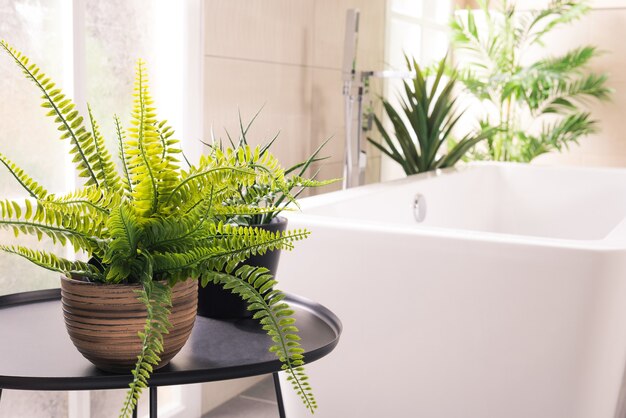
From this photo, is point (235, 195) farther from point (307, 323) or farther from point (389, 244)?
point (389, 244)

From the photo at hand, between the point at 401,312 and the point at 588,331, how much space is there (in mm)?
399

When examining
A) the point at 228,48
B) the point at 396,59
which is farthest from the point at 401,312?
the point at 396,59

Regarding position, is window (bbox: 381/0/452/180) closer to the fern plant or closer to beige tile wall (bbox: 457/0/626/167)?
beige tile wall (bbox: 457/0/626/167)

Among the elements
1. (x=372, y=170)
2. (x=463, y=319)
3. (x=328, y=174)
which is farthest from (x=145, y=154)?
(x=372, y=170)

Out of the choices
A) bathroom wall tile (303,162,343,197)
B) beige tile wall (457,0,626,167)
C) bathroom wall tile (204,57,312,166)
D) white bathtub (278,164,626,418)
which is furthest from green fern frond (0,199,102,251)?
beige tile wall (457,0,626,167)

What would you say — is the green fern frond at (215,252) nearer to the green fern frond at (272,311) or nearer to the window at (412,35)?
the green fern frond at (272,311)

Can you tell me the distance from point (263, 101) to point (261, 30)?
26cm

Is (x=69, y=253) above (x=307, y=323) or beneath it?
beneath

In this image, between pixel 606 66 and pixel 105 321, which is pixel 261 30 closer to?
pixel 105 321

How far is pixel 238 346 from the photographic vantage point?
1.04m

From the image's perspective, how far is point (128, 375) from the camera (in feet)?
2.89

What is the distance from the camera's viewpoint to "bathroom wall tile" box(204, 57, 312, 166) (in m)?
2.71

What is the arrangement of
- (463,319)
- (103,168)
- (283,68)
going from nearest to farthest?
1. (103,168)
2. (463,319)
3. (283,68)

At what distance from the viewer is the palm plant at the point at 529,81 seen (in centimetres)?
483
